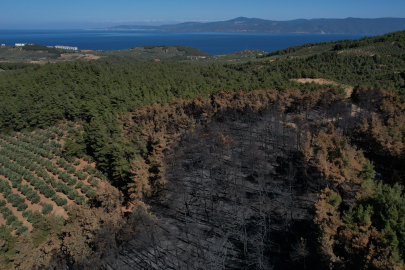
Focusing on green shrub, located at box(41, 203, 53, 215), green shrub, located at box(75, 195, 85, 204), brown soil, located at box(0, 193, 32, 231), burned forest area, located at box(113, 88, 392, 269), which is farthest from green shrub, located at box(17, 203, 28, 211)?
burned forest area, located at box(113, 88, 392, 269)

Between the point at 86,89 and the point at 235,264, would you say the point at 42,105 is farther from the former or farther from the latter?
the point at 235,264

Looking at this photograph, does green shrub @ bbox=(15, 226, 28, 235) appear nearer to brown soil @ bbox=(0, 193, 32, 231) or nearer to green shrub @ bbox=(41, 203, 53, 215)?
brown soil @ bbox=(0, 193, 32, 231)

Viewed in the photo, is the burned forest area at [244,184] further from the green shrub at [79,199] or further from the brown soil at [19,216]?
the brown soil at [19,216]

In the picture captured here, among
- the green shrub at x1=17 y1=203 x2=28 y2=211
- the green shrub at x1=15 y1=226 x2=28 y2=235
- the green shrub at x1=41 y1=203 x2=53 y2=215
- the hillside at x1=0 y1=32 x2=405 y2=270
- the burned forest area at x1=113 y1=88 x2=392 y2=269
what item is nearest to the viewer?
the hillside at x1=0 y1=32 x2=405 y2=270

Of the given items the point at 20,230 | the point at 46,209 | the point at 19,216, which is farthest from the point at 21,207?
the point at 20,230

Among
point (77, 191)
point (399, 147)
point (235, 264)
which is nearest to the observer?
point (235, 264)

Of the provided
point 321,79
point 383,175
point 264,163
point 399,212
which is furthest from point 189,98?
point 321,79

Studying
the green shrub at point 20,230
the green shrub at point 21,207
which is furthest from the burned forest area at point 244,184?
the green shrub at point 21,207

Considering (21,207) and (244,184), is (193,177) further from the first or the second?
(21,207)
